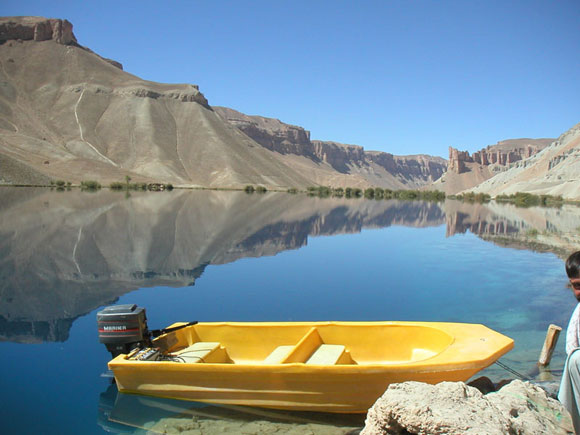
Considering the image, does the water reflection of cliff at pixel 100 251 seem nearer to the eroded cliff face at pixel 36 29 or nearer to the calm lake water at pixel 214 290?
the calm lake water at pixel 214 290

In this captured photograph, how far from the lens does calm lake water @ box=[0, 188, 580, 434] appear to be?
762 cm

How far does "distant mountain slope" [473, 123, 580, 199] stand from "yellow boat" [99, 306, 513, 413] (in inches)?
3655

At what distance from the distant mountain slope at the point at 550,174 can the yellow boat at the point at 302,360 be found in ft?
305

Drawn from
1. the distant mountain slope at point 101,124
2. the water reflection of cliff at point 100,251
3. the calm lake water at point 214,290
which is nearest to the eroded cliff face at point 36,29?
the distant mountain slope at point 101,124

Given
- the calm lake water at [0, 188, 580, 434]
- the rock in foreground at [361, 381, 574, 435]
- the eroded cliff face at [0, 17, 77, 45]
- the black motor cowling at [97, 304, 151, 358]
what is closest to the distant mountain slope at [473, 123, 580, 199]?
the calm lake water at [0, 188, 580, 434]

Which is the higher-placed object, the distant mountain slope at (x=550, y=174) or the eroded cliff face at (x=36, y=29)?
the eroded cliff face at (x=36, y=29)

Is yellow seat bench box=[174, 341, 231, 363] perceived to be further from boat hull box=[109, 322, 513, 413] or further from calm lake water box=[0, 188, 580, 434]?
calm lake water box=[0, 188, 580, 434]

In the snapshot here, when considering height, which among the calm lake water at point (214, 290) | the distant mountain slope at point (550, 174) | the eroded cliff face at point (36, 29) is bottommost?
the calm lake water at point (214, 290)

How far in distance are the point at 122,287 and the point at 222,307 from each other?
13.1 ft

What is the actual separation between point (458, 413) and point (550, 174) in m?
121

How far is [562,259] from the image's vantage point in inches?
911

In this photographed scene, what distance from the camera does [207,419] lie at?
7.25 metres

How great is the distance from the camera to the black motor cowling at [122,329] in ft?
26.1

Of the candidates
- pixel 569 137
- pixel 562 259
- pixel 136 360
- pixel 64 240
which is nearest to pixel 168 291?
pixel 136 360
